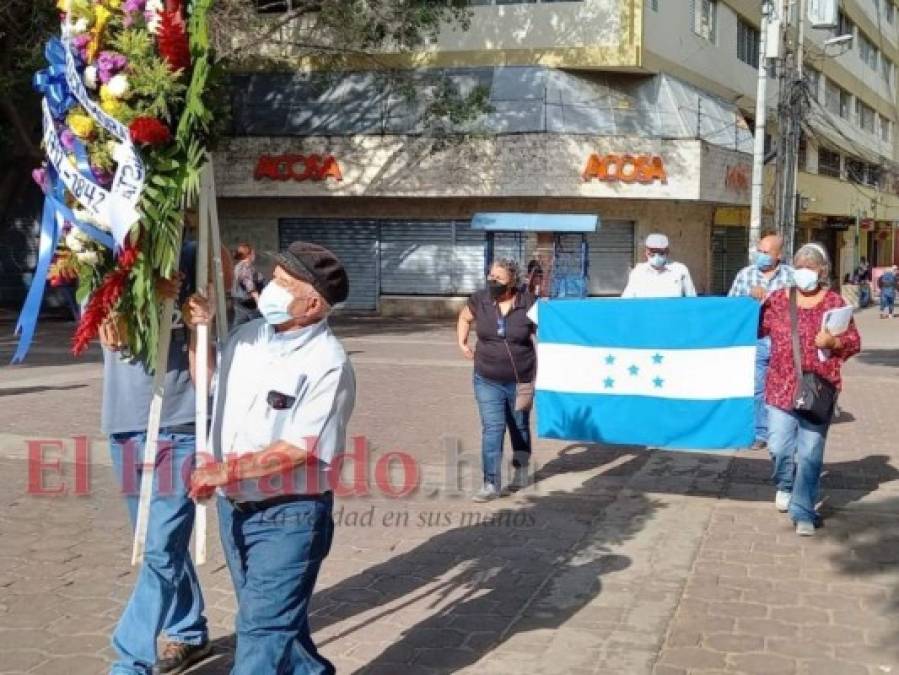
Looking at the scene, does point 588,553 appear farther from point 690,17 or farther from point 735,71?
point 735,71

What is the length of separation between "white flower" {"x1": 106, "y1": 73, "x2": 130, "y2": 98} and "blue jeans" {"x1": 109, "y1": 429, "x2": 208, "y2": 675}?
4.26 feet

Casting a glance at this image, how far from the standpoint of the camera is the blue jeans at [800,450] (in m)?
6.34

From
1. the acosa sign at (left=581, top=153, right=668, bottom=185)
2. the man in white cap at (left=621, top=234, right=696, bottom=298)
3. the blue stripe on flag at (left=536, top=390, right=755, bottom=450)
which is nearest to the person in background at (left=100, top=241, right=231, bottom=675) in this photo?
the blue stripe on flag at (left=536, top=390, right=755, bottom=450)

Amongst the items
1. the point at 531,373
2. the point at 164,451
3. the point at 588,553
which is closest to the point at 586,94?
the point at 531,373

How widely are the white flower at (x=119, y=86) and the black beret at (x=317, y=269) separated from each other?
778 millimetres

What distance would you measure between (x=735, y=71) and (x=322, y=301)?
29865mm

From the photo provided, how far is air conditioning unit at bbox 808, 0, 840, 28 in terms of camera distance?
72.1ft

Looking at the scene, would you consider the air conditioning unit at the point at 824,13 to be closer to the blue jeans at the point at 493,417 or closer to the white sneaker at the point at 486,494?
the blue jeans at the point at 493,417

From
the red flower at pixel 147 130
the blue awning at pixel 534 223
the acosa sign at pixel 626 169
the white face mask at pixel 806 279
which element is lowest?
the white face mask at pixel 806 279

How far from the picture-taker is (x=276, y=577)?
3.42m

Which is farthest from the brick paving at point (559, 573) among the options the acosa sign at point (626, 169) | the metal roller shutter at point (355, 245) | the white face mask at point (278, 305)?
the metal roller shutter at point (355, 245)

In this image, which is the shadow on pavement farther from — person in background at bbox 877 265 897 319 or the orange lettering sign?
person in background at bbox 877 265 897 319

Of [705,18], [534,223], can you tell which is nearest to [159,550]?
[534,223]

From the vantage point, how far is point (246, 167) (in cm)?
2630
